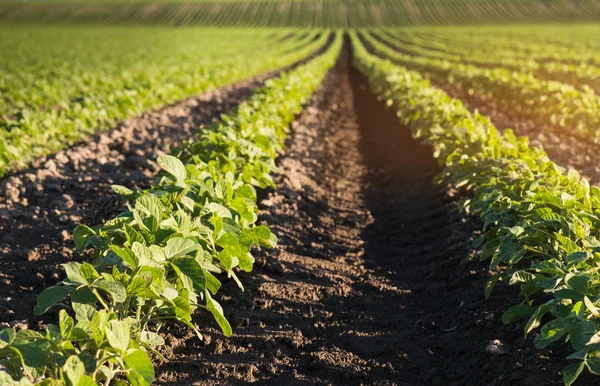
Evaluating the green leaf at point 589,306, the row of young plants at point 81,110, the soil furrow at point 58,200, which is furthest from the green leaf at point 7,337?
the row of young plants at point 81,110

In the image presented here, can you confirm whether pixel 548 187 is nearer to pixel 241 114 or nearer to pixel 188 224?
pixel 188 224

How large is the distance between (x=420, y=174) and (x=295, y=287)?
4.10m

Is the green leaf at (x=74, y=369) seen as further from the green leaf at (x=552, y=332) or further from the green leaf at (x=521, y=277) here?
the green leaf at (x=521, y=277)

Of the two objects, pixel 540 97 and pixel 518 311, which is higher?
pixel 540 97

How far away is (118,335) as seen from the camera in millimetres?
2314

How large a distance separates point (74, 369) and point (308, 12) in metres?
93.2

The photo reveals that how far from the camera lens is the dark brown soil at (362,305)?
10.8 ft

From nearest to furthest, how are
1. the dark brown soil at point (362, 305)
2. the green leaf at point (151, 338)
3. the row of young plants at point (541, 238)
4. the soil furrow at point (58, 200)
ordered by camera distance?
the row of young plants at point (541, 238), the green leaf at point (151, 338), the dark brown soil at point (362, 305), the soil furrow at point (58, 200)

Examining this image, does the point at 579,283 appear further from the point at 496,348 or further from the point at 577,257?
the point at 496,348

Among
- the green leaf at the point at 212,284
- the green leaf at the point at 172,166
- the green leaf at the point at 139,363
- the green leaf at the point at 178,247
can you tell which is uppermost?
the green leaf at the point at 172,166

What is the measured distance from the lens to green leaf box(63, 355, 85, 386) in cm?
212

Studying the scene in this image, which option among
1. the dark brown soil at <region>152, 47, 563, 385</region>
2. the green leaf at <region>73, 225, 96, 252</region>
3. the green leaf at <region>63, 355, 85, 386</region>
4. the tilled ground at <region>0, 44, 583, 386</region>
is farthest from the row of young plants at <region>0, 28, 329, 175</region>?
the green leaf at <region>63, 355, 85, 386</region>

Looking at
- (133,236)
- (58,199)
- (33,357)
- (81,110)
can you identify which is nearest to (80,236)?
(133,236)

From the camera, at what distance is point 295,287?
172 inches
